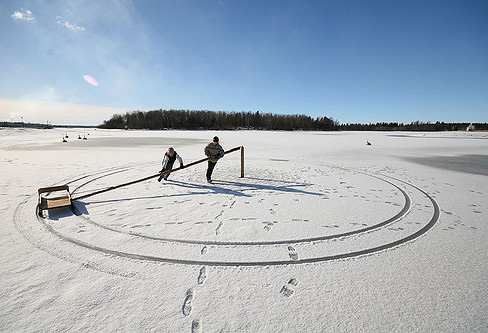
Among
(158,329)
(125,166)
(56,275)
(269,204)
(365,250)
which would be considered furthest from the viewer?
(125,166)

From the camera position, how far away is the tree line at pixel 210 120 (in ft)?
320

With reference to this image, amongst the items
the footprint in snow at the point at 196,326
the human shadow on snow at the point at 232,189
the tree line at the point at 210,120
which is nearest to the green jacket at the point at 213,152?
the human shadow on snow at the point at 232,189

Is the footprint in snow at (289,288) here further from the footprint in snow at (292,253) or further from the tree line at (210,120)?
the tree line at (210,120)

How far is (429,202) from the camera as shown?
574 centimetres

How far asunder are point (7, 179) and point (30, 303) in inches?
311

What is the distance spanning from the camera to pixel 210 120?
337ft

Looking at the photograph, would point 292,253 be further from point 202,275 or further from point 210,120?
point 210,120

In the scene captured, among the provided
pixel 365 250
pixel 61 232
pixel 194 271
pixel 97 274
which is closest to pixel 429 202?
pixel 365 250

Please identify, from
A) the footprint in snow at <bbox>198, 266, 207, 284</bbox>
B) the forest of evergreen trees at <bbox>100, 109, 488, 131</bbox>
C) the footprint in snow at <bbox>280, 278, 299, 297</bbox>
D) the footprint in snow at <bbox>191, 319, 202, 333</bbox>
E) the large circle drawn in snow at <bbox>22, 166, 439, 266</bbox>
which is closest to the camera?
the footprint in snow at <bbox>191, 319, 202, 333</bbox>

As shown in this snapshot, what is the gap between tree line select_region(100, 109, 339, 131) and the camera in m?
97.6

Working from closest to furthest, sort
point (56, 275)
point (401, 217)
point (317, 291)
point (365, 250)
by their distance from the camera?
1. point (317, 291)
2. point (56, 275)
3. point (365, 250)
4. point (401, 217)

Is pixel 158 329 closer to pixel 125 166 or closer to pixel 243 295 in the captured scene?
pixel 243 295

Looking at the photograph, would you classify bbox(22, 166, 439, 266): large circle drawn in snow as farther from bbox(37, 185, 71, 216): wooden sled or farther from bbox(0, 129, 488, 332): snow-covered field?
bbox(37, 185, 71, 216): wooden sled

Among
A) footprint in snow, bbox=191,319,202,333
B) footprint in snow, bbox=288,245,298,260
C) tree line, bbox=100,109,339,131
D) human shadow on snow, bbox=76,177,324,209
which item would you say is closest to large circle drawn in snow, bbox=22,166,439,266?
footprint in snow, bbox=288,245,298,260
